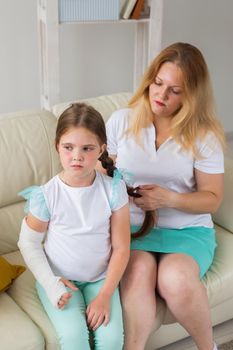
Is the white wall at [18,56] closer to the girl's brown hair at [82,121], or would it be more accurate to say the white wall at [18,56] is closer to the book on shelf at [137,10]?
the book on shelf at [137,10]

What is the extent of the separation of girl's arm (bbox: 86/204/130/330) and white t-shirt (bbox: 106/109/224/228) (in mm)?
220

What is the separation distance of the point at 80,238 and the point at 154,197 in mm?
298

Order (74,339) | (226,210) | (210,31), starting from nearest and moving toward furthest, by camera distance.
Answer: (74,339), (226,210), (210,31)

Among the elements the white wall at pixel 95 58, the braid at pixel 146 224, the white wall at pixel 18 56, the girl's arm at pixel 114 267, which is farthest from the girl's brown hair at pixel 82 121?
the white wall at pixel 95 58

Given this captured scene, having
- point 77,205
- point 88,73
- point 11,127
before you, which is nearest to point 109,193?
point 77,205

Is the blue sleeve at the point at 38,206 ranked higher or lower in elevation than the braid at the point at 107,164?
lower

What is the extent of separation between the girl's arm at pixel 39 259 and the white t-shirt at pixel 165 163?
1.26ft

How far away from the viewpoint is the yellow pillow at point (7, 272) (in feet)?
5.50

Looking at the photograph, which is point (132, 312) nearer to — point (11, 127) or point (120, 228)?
point (120, 228)

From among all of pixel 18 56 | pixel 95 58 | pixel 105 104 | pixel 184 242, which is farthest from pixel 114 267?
pixel 95 58

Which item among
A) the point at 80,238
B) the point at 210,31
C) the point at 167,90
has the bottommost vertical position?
the point at 80,238

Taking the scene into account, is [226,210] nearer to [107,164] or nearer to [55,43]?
[107,164]

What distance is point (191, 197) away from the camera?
71.5 inches

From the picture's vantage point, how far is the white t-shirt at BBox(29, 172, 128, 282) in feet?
5.29
